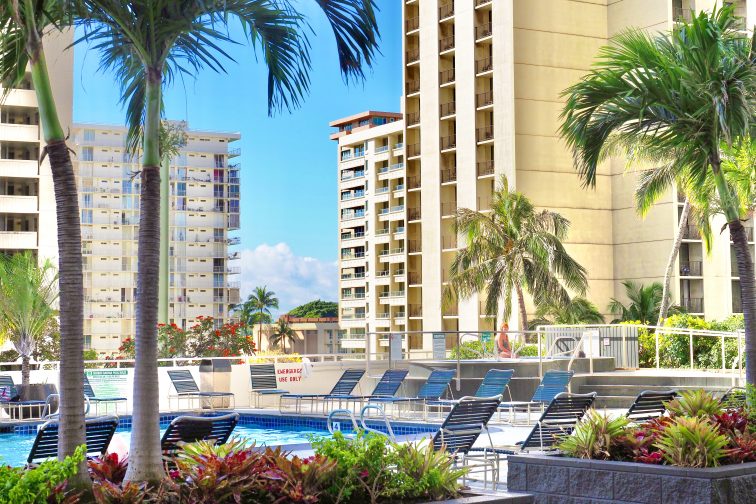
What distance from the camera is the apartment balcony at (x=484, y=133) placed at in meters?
55.6

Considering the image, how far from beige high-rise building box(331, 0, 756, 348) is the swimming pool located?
30.0 meters

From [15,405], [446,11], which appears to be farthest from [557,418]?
[446,11]

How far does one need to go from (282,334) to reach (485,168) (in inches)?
3451

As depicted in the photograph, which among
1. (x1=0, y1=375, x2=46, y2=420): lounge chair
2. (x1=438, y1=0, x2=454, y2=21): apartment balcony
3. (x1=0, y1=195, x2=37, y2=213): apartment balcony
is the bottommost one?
(x1=0, y1=375, x2=46, y2=420): lounge chair

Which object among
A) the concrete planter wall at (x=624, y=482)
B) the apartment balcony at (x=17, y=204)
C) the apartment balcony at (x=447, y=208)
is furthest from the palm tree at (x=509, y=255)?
the apartment balcony at (x=17, y=204)

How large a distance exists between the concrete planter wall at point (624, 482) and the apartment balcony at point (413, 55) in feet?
180

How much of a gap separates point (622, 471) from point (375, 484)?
2.41 metres

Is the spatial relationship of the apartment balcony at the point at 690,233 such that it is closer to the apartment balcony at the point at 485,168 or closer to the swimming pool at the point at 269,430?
the apartment balcony at the point at 485,168

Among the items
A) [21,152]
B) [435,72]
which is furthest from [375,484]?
[21,152]

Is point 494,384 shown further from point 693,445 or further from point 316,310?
point 316,310

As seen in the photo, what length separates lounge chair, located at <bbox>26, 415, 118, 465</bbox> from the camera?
9.05m

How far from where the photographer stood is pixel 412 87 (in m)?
63.2

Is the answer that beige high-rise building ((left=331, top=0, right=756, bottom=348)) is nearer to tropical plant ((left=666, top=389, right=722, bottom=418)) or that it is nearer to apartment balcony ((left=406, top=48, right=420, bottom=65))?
apartment balcony ((left=406, top=48, right=420, bottom=65))

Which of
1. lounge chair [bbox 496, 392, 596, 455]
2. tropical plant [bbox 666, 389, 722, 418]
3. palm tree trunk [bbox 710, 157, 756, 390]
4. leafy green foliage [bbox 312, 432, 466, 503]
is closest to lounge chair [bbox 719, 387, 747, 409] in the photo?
palm tree trunk [bbox 710, 157, 756, 390]
